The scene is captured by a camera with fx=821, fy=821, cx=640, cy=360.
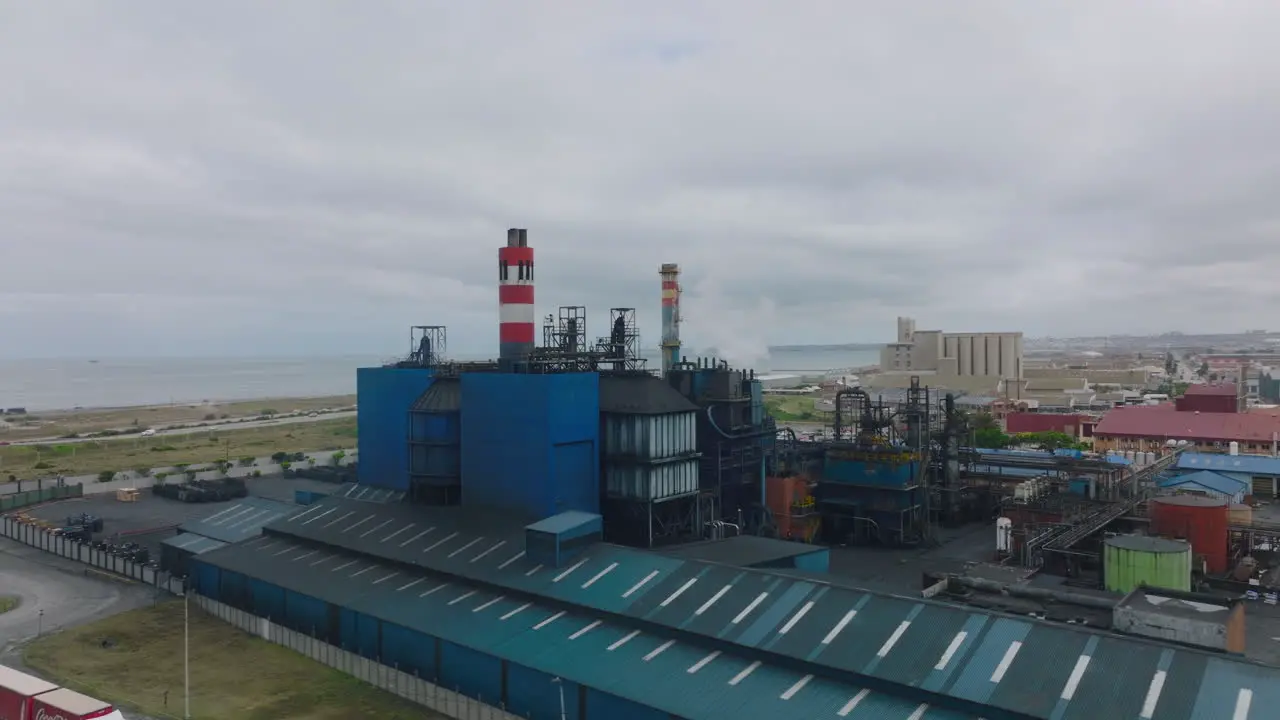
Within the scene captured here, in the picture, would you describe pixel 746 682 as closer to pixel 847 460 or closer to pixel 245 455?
pixel 847 460

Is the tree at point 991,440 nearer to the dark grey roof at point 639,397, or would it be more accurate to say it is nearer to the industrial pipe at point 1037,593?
the dark grey roof at point 639,397

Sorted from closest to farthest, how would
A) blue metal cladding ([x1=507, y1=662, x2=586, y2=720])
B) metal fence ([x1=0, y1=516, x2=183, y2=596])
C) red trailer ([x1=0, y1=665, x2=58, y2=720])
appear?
Answer: red trailer ([x1=0, y1=665, x2=58, y2=720]) → blue metal cladding ([x1=507, y1=662, x2=586, y2=720]) → metal fence ([x1=0, y1=516, x2=183, y2=596])

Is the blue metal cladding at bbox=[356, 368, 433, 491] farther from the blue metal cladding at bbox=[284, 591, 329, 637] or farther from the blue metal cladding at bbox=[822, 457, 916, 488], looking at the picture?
the blue metal cladding at bbox=[822, 457, 916, 488]

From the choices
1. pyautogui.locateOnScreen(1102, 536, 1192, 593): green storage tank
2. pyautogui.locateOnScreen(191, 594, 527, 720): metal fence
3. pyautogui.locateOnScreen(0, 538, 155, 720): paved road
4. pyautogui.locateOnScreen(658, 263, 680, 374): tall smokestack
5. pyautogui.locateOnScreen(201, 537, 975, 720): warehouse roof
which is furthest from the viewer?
pyautogui.locateOnScreen(658, 263, 680, 374): tall smokestack

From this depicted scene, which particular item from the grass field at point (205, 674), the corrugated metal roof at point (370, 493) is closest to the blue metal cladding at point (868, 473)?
the corrugated metal roof at point (370, 493)

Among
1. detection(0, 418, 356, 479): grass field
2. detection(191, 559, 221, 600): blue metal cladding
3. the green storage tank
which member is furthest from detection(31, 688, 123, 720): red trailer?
detection(0, 418, 356, 479): grass field

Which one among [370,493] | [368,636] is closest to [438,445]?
[368,636]
